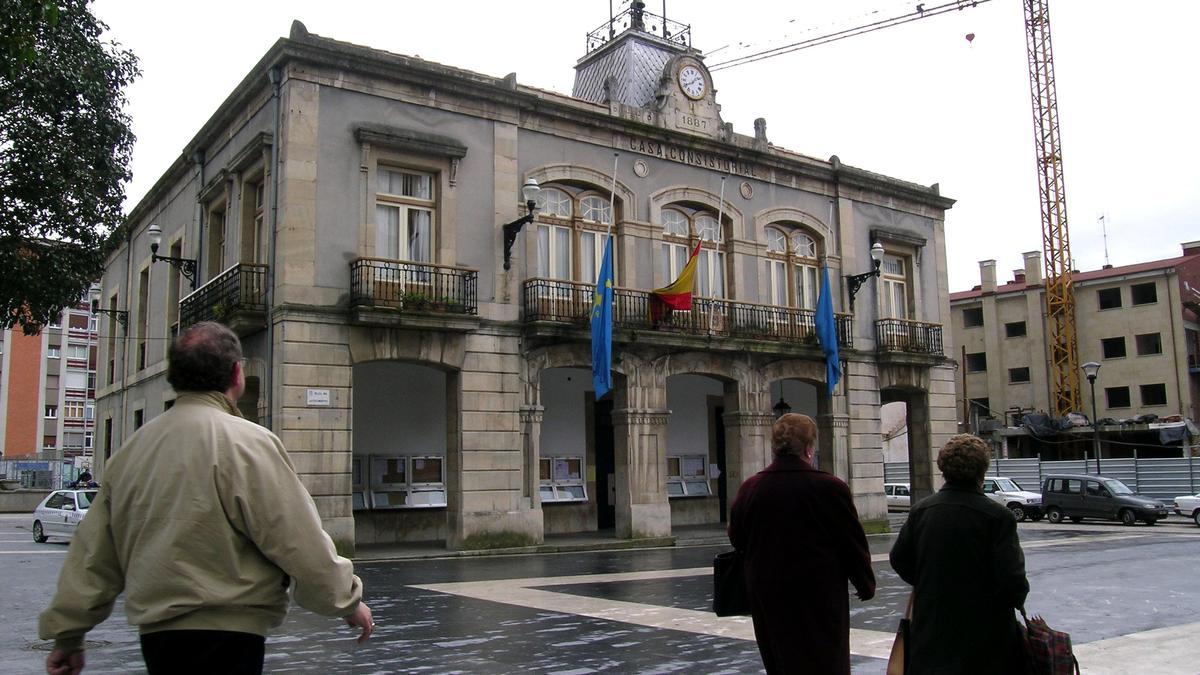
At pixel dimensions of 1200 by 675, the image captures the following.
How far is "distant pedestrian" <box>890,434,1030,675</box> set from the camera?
4594 millimetres

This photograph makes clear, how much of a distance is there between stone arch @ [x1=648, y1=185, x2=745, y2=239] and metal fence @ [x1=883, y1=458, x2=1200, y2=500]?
10818 millimetres

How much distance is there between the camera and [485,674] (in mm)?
7633

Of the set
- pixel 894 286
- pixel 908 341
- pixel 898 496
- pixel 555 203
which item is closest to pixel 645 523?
pixel 555 203

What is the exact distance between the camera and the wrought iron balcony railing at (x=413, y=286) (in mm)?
19094

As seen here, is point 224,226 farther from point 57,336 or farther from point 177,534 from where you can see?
point 57,336

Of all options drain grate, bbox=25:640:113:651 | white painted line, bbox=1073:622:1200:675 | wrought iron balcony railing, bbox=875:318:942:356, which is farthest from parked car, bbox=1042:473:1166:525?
drain grate, bbox=25:640:113:651

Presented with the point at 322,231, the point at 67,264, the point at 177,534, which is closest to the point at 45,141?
the point at 67,264

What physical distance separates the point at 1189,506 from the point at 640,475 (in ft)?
60.2

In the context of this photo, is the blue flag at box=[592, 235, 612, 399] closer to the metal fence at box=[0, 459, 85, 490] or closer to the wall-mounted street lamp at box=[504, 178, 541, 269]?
the wall-mounted street lamp at box=[504, 178, 541, 269]

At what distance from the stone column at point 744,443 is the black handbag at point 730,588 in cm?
1883

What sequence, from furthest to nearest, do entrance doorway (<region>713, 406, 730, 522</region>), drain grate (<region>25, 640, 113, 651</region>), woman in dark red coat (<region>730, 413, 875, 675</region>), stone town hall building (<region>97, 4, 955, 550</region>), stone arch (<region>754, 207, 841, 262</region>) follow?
entrance doorway (<region>713, 406, 730, 522</region>) → stone arch (<region>754, 207, 841, 262</region>) → stone town hall building (<region>97, 4, 955, 550</region>) → drain grate (<region>25, 640, 113, 651</region>) → woman in dark red coat (<region>730, 413, 875, 675</region>)

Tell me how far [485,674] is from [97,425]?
29.7m

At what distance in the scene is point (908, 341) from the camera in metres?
28.6

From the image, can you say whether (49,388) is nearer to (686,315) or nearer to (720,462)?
(720,462)
